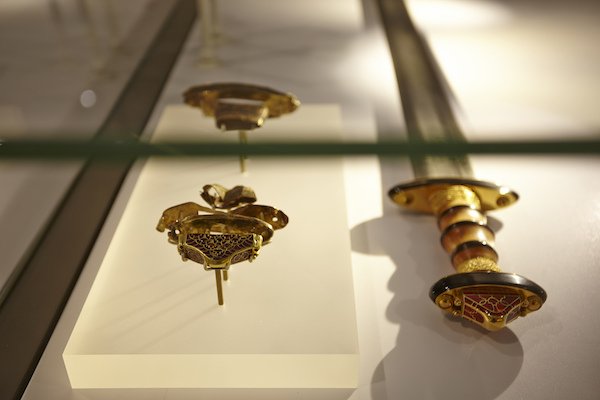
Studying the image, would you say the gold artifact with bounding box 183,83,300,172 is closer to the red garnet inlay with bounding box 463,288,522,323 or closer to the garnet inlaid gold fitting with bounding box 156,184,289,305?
the garnet inlaid gold fitting with bounding box 156,184,289,305

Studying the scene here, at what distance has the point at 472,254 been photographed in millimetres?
1093

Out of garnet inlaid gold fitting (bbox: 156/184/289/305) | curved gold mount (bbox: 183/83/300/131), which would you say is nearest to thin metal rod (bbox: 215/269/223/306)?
garnet inlaid gold fitting (bbox: 156/184/289/305)

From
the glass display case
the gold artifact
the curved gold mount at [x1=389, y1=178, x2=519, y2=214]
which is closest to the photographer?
the glass display case

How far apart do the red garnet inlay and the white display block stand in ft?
0.52

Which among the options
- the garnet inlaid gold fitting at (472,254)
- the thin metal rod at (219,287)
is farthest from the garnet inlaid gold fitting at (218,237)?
the garnet inlaid gold fitting at (472,254)

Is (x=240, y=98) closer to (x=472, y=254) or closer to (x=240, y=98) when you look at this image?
(x=240, y=98)

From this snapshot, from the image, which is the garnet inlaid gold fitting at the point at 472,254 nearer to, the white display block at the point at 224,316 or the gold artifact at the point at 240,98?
the white display block at the point at 224,316

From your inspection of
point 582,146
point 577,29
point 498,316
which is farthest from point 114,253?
point 577,29

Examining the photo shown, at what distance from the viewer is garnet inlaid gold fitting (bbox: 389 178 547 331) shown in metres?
0.97

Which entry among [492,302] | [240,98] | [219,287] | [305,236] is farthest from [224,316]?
[240,98]

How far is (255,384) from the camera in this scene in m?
0.99

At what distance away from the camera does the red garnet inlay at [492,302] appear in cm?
97

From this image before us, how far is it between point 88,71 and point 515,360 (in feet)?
4.77

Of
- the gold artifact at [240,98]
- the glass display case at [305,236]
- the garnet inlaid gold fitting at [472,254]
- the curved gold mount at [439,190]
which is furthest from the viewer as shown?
the gold artifact at [240,98]
